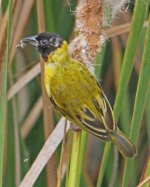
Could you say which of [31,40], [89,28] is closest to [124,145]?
[89,28]

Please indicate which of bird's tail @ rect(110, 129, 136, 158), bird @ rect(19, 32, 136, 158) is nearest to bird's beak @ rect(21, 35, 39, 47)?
bird @ rect(19, 32, 136, 158)

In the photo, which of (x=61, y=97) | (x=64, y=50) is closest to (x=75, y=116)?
(x=61, y=97)

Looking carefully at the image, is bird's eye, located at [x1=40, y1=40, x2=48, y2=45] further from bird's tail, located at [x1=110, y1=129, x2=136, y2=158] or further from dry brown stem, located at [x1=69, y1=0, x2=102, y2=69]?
bird's tail, located at [x1=110, y1=129, x2=136, y2=158]

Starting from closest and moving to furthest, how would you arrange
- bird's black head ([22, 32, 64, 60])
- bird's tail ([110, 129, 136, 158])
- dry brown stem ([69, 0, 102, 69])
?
dry brown stem ([69, 0, 102, 69]) → bird's tail ([110, 129, 136, 158]) → bird's black head ([22, 32, 64, 60])

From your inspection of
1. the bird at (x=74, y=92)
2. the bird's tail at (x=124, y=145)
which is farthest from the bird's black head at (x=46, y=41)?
the bird's tail at (x=124, y=145)

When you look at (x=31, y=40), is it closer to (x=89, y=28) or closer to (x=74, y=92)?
(x=74, y=92)

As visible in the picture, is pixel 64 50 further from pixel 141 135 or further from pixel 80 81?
pixel 141 135
